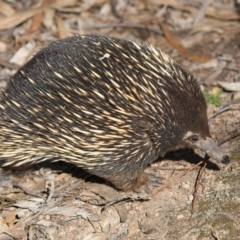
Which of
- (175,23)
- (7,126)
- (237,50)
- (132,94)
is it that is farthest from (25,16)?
(132,94)

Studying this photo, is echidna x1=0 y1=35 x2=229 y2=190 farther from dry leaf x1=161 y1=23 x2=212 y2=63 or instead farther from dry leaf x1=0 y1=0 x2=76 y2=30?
dry leaf x1=0 y1=0 x2=76 y2=30

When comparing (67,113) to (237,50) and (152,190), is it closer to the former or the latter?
(152,190)

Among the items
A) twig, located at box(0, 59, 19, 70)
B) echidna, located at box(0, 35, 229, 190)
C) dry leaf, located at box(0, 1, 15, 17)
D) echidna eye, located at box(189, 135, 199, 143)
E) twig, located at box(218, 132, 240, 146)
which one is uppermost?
echidna, located at box(0, 35, 229, 190)

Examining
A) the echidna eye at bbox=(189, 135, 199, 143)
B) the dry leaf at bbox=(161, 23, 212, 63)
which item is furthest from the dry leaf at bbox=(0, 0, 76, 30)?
the echidna eye at bbox=(189, 135, 199, 143)

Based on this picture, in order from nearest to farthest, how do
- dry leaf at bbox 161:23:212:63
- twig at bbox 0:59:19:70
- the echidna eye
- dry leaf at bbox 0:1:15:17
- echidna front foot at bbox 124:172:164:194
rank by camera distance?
the echidna eye, echidna front foot at bbox 124:172:164:194, dry leaf at bbox 161:23:212:63, twig at bbox 0:59:19:70, dry leaf at bbox 0:1:15:17

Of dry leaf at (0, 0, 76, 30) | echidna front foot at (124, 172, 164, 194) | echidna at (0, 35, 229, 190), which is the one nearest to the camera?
echidna at (0, 35, 229, 190)

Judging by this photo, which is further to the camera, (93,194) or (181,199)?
(93,194)

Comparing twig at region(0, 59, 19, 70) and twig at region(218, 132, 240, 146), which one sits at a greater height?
twig at region(218, 132, 240, 146)
